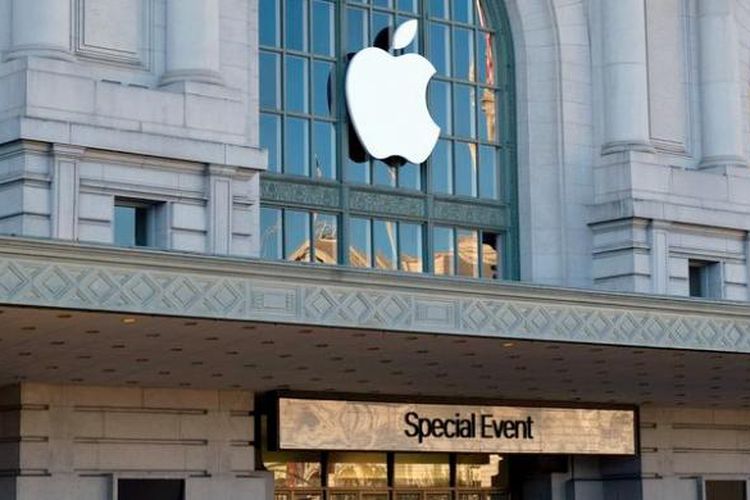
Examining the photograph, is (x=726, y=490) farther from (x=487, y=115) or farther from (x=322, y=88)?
(x=322, y=88)

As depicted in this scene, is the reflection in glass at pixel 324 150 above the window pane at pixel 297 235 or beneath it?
above

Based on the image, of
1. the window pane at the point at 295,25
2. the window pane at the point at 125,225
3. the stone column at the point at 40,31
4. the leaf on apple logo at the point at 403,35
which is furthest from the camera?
the leaf on apple logo at the point at 403,35

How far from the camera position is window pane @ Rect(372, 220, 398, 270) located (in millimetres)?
36938

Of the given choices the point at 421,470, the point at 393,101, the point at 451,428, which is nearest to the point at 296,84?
the point at 393,101

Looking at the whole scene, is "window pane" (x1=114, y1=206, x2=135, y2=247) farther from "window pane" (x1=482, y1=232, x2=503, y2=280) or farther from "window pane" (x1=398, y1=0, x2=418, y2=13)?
"window pane" (x1=482, y1=232, x2=503, y2=280)

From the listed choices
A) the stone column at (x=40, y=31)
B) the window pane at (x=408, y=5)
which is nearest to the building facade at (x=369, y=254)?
the stone column at (x=40, y=31)

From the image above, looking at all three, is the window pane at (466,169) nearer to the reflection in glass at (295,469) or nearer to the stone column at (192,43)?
the reflection in glass at (295,469)

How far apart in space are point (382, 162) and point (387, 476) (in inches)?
251

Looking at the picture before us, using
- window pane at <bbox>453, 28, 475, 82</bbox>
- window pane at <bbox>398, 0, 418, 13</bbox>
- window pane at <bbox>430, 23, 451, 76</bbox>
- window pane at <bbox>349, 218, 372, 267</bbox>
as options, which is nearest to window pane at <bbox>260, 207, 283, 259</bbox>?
window pane at <bbox>349, 218, 372, 267</bbox>

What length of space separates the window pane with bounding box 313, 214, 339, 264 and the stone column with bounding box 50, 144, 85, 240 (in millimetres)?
6122

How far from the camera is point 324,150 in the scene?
36.3m

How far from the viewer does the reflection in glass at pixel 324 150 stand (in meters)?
36.2

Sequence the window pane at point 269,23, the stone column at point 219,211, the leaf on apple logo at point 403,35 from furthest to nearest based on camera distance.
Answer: the leaf on apple logo at point 403,35 → the window pane at point 269,23 → the stone column at point 219,211

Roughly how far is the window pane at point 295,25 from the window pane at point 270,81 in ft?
1.76
